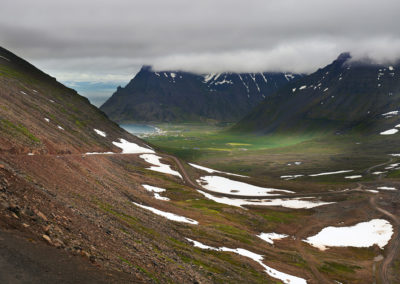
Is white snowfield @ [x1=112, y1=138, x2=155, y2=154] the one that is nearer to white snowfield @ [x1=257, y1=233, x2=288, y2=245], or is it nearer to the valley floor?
the valley floor

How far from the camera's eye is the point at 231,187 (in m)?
146

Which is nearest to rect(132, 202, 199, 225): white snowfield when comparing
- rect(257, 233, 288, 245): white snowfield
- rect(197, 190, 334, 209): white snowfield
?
rect(257, 233, 288, 245): white snowfield

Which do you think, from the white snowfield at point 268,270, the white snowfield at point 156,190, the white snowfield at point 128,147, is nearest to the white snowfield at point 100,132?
the white snowfield at point 128,147

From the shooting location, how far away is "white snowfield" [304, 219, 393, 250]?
87.9 metres

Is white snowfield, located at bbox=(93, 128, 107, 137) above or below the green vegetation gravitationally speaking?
above

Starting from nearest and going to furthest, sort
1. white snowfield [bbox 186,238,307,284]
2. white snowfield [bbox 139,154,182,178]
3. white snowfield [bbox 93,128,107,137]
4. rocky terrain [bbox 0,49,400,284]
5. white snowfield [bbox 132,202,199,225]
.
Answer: rocky terrain [bbox 0,49,400,284], white snowfield [bbox 186,238,307,284], white snowfield [bbox 132,202,199,225], white snowfield [bbox 139,154,182,178], white snowfield [bbox 93,128,107,137]

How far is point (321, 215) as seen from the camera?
111 metres

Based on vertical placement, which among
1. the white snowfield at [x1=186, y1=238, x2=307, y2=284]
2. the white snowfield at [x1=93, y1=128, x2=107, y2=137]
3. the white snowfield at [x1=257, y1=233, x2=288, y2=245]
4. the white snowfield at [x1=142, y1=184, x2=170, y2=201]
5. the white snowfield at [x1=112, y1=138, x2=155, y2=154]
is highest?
the white snowfield at [x1=93, y1=128, x2=107, y2=137]

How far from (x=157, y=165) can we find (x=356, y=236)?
81.5 metres

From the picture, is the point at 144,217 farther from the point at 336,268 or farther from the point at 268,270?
the point at 336,268

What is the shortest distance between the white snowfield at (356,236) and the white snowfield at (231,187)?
4325 centimetres

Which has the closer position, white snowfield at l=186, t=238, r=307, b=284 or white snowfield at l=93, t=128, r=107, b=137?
white snowfield at l=186, t=238, r=307, b=284

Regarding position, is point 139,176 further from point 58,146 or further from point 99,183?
point 99,183

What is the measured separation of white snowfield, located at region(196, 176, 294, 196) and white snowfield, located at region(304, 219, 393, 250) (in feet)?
142
